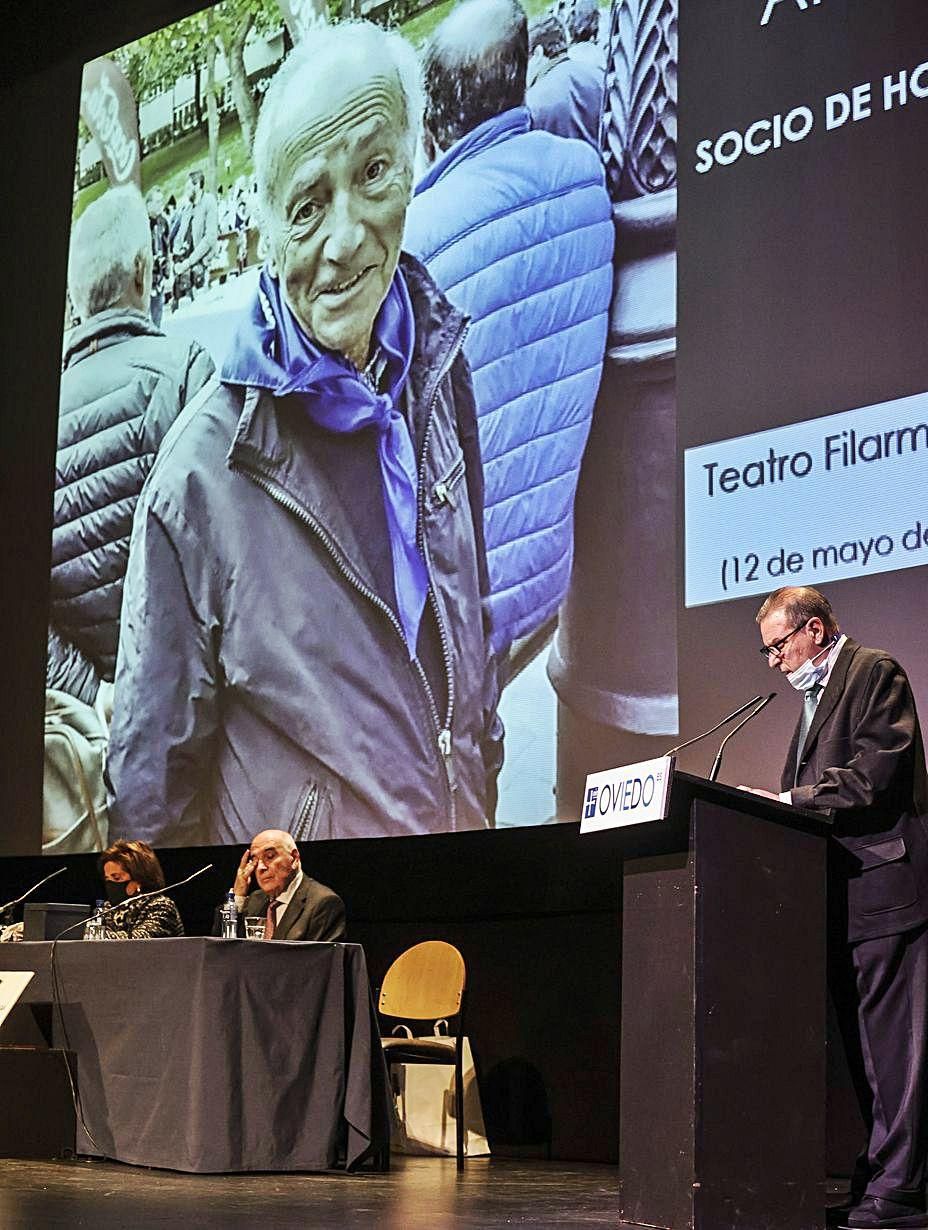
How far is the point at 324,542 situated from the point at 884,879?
3110 millimetres

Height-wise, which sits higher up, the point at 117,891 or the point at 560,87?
the point at 560,87

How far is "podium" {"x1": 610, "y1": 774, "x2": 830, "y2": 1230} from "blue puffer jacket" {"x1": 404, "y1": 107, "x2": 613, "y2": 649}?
89.6 inches

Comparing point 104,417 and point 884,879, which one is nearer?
point 884,879

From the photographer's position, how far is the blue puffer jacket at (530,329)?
17.3ft

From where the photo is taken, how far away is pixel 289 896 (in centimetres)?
527

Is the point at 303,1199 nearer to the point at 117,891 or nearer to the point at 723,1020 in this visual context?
the point at 723,1020

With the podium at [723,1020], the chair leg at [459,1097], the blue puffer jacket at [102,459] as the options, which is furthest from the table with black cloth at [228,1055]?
the blue puffer jacket at [102,459]

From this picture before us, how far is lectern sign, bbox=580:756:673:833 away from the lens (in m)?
2.84

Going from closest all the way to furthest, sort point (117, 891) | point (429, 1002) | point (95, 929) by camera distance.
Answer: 1. point (95, 929)
2. point (429, 1002)
3. point (117, 891)

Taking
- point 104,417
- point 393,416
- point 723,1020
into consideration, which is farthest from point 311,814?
point 723,1020

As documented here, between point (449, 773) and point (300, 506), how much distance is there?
4.03ft

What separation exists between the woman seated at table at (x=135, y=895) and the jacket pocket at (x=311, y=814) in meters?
0.56

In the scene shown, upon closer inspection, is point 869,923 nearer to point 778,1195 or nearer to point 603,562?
point 778,1195

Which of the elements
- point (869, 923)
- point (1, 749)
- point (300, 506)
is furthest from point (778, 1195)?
point (1, 749)
